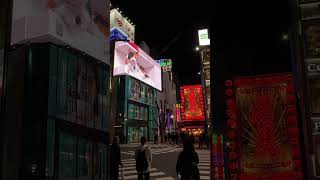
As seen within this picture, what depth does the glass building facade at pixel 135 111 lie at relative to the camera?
4858cm

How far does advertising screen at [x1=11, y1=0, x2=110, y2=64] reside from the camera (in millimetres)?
5418

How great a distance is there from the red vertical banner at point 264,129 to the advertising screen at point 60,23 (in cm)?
395

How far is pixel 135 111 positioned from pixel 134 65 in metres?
8.00

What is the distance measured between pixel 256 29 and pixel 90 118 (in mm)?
4701

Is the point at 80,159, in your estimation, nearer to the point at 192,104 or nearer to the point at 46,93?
the point at 46,93

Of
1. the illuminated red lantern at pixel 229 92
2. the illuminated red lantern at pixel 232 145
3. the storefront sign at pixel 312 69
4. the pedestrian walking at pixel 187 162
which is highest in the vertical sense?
the storefront sign at pixel 312 69

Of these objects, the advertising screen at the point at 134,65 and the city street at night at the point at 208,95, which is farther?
the advertising screen at the point at 134,65

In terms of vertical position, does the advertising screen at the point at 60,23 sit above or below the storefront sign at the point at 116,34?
below

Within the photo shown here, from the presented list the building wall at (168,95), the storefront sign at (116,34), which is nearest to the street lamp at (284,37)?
the storefront sign at (116,34)

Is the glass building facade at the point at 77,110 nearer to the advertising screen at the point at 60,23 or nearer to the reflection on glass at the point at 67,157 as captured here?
the reflection on glass at the point at 67,157

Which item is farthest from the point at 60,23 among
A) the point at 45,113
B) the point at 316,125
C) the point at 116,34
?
the point at 116,34

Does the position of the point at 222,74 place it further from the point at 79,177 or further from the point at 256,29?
the point at 79,177

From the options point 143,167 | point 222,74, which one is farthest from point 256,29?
point 143,167

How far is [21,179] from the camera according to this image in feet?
17.8
